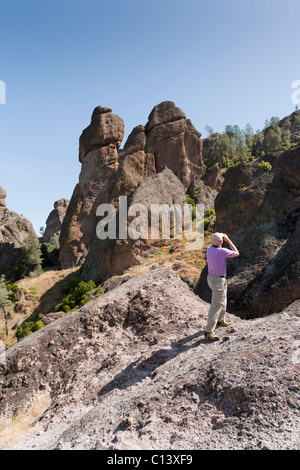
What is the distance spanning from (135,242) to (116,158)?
2615 centimetres

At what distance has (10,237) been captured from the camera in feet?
209

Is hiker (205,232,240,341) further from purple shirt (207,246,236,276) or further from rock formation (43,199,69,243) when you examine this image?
rock formation (43,199,69,243)

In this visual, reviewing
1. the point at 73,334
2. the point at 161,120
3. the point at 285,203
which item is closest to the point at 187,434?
the point at 73,334

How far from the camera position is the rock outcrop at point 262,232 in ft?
34.9

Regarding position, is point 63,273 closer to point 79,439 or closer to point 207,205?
point 207,205

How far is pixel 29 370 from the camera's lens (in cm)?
700

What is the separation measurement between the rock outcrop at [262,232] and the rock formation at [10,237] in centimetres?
4454

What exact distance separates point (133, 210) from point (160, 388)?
25.6 m

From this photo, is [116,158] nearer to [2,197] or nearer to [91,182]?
[91,182]

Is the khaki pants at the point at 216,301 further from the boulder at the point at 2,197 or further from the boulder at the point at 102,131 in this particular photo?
the boulder at the point at 2,197

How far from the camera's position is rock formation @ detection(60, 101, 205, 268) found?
48500 mm

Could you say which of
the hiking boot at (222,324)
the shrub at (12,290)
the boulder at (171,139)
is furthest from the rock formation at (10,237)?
the hiking boot at (222,324)

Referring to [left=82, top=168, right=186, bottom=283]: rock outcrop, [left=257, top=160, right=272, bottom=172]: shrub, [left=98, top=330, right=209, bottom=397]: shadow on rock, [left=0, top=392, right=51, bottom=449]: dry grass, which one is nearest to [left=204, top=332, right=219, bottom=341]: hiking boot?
[left=98, top=330, right=209, bottom=397]: shadow on rock
